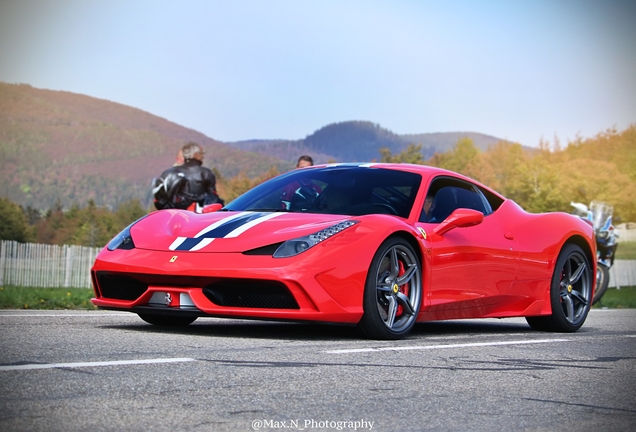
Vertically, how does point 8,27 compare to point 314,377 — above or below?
above

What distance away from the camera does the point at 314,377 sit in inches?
161

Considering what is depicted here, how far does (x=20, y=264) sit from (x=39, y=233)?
3854 inches

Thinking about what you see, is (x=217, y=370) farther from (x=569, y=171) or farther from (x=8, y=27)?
(x=569, y=171)

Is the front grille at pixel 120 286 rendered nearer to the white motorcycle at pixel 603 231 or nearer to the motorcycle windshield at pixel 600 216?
the white motorcycle at pixel 603 231

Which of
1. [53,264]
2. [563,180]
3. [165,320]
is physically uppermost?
[563,180]

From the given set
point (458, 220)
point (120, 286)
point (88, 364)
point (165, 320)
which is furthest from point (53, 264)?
point (88, 364)

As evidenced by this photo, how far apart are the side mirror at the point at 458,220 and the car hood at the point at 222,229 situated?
862 mm

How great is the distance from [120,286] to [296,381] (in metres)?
2.40

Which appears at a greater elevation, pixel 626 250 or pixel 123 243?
pixel 123 243

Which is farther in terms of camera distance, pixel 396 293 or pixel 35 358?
pixel 396 293

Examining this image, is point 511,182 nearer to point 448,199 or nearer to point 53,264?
point 53,264

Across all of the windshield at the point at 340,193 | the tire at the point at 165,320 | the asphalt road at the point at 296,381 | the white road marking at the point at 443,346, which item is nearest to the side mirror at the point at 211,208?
the windshield at the point at 340,193

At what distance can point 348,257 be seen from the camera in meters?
5.73

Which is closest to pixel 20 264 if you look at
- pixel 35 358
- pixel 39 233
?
pixel 35 358
